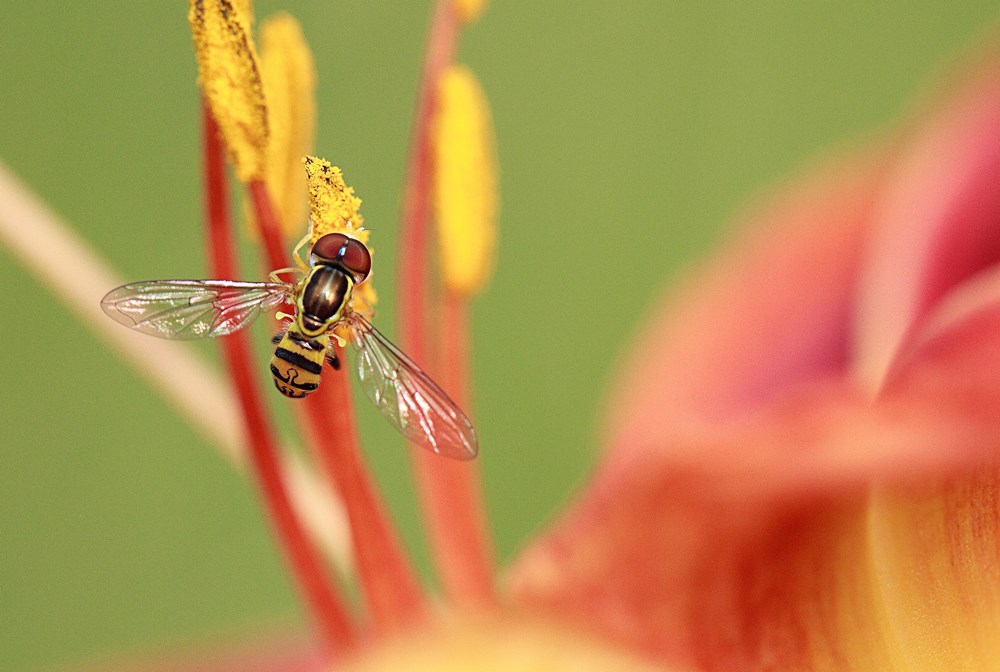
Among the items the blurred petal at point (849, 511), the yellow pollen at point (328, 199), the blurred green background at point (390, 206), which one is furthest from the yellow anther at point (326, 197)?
the blurred green background at point (390, 206)

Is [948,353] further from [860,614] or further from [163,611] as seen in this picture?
[163,611]

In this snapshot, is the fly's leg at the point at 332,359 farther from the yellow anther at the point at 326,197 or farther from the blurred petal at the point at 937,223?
the blurred petal at the point at 937,223

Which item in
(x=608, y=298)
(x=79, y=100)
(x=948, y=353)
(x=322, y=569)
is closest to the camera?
(x=948, y=353)

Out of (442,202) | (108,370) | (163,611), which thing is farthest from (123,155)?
(442,202)

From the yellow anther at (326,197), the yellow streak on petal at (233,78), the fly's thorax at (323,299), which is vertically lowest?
the yellow anther at (326,197)

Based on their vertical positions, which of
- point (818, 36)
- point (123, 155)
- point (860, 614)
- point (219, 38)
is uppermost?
point (818, 36)

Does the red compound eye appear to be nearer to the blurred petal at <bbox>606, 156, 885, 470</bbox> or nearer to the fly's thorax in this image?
the fly's thorax

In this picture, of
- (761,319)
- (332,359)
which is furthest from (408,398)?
(761,319)
